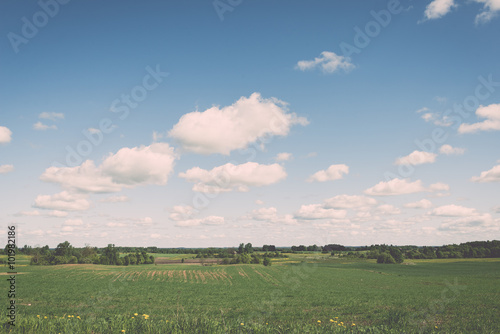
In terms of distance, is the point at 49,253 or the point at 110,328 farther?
the point at 49,253

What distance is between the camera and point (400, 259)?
5349 inches

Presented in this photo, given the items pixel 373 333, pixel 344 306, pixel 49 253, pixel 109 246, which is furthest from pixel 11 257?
pixel 49 253

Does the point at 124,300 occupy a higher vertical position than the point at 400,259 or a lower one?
higher

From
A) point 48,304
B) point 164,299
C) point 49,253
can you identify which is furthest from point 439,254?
point 49,253

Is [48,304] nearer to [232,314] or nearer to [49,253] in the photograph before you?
[232,314]

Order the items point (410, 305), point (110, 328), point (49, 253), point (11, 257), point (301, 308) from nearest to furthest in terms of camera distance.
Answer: point (110, 328) < point (11, 257) < point (301, 308) < point (410, 305) < point (49, 253)

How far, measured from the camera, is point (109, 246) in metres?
129

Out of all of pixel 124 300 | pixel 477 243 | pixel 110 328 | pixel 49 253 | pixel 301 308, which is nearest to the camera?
pixel 110 328

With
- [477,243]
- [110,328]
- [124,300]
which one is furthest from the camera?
[477,243]

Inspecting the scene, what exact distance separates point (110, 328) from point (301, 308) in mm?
21301

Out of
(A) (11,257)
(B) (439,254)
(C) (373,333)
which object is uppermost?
(A) (11,257)

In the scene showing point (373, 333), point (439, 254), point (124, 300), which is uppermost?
point (373, 333)

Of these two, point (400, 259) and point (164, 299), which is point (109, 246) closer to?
point (164, 299)

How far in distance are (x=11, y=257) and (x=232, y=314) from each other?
50.6 feet
